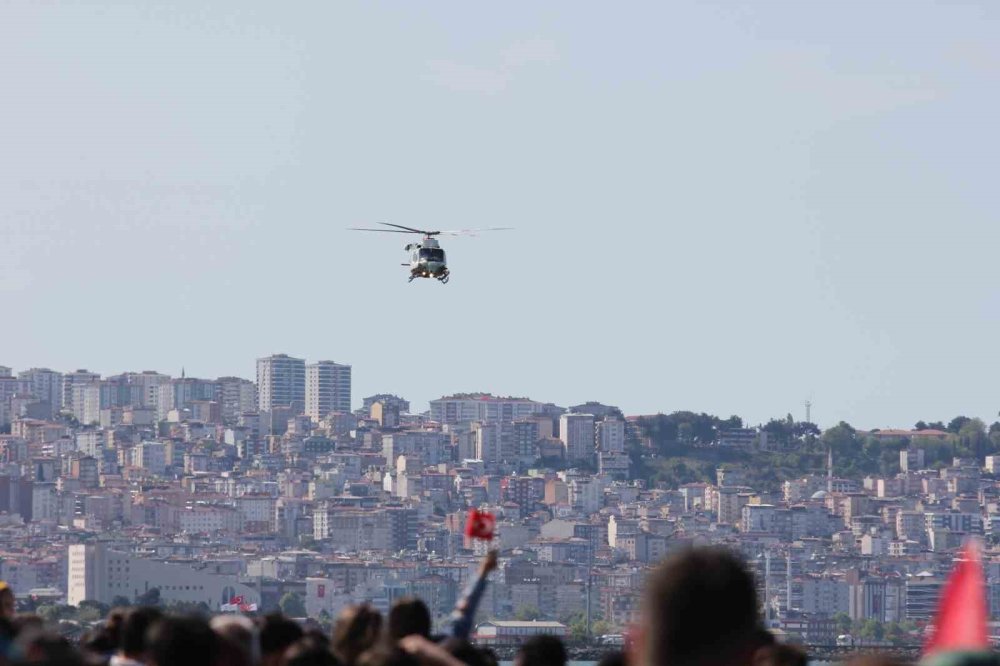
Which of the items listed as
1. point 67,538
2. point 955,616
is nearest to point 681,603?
point 955,616

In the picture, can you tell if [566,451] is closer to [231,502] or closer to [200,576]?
[231,502]

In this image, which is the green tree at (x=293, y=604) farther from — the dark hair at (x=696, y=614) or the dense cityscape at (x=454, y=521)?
the dark hair at (x=696, y=614)

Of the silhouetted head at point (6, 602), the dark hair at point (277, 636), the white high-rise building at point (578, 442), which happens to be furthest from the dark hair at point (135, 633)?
the white high-rise building at point (578, 442)

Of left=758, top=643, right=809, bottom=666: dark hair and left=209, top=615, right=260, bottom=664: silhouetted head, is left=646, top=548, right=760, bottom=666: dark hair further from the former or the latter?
left=209, top=615, right=260, bottom=664: silhouetted head

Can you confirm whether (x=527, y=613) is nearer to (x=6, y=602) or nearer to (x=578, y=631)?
(x=578, y=631)

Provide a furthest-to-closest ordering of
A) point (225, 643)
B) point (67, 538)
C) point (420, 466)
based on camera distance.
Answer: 1. point (420, 466)
2. point (67, 538)
3. point (225, 643)

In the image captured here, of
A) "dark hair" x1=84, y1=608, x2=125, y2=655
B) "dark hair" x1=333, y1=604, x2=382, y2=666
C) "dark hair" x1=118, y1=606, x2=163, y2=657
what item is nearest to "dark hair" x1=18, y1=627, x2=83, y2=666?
"dark hair" x1=118, y1=606, x2=163, y2=657
